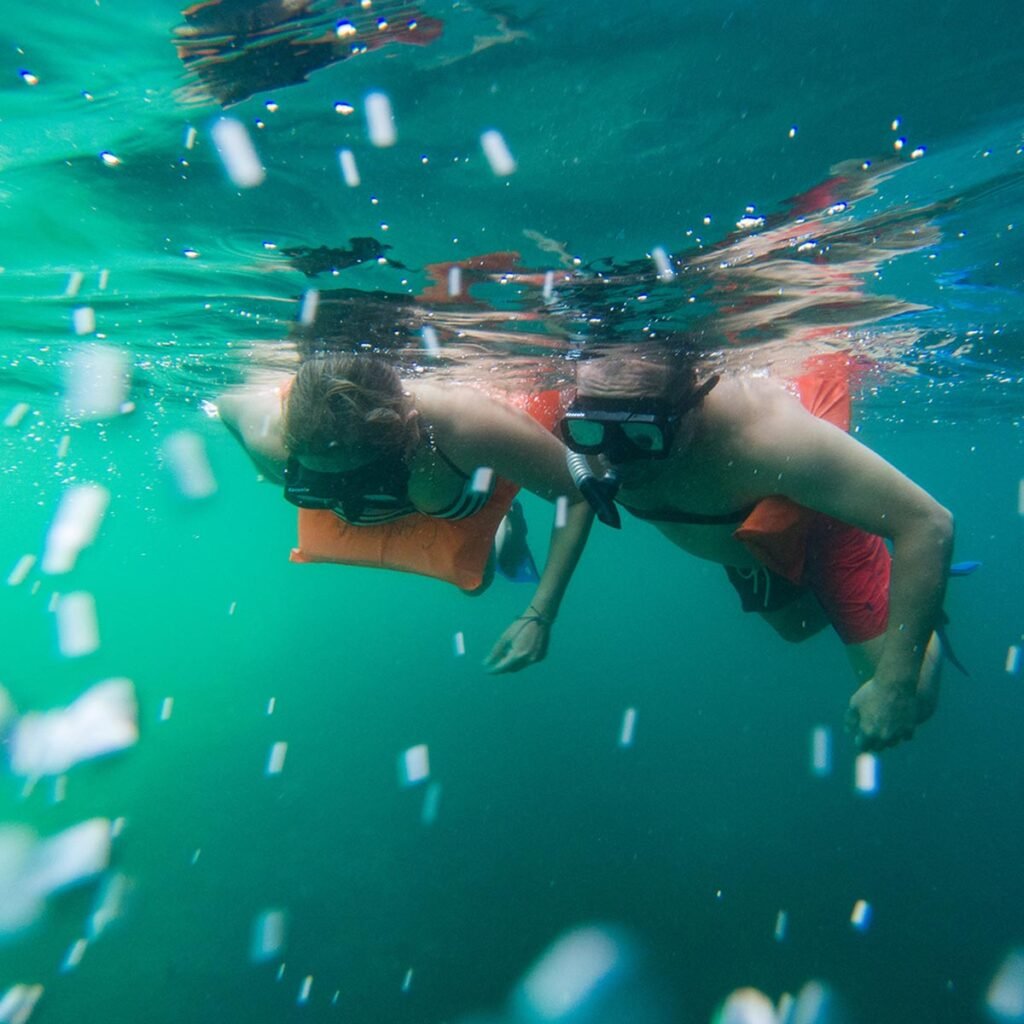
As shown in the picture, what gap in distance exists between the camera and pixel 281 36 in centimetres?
375

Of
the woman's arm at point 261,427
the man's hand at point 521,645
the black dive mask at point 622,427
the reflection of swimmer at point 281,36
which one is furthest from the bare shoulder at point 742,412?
the woman's arm at point 261,427

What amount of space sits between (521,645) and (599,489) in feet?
4.75

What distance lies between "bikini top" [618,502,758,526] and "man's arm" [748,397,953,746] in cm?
66

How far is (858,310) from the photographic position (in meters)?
9.09

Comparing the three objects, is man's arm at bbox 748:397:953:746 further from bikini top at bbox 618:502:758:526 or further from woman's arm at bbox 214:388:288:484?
woman's arm at bbox 214:388:288:484

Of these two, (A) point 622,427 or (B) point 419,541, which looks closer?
(A) point 622,427

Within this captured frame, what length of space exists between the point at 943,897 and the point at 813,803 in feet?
12.8

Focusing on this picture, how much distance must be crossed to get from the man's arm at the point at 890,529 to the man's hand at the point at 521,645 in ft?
6.80

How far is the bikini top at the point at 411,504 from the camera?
4.52 metres

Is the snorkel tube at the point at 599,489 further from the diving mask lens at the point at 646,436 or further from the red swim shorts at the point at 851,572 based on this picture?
the red swim shorts at the point at 851,572

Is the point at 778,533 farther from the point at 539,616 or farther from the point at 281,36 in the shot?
the point at 281,36

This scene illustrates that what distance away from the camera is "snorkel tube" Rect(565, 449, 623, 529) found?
3904 mm

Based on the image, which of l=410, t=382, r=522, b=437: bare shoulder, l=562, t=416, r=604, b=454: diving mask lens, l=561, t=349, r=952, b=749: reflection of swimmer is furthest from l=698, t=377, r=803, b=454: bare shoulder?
l=410, t=382, r=522, b=437: bare shoulder

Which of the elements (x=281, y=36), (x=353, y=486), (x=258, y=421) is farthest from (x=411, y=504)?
(x=281, y=36)
